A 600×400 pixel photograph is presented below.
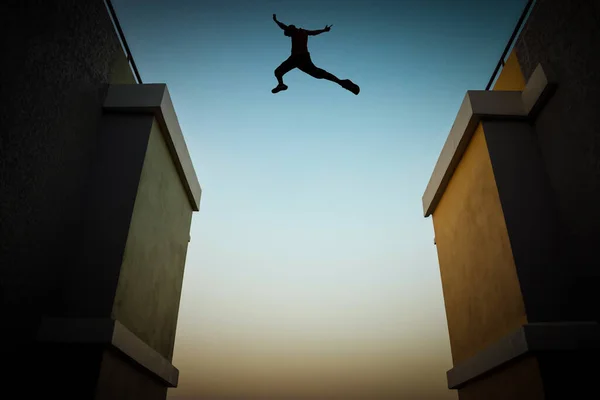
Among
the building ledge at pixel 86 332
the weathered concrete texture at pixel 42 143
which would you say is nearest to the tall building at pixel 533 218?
the building ledge at pixel 86 332

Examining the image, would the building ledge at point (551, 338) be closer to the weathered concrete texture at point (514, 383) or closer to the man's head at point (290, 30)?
the weathered concrete texture at point (514, 383)

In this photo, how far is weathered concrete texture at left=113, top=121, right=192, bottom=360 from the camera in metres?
5.04

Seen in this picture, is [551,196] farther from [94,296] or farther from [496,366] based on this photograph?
[94,296]

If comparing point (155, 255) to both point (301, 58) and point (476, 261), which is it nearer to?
point (301, 58)

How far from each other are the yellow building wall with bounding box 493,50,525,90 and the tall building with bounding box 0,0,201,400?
4916 millimetres

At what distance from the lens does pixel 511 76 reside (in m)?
6.43

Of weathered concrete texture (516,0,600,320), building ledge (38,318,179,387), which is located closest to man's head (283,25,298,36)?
weathered concrete texture (516,0,600,320)

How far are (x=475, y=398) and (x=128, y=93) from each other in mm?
6033

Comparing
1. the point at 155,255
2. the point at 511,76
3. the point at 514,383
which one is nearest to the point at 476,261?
the point at 514,383

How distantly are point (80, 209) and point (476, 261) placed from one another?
4.98 meters

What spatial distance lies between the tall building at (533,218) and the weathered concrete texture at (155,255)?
4.12m

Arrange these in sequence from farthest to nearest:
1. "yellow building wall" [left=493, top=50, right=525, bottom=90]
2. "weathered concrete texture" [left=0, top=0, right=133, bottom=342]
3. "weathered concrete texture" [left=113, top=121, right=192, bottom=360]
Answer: "yellow building wall" [left=493, top=50, right=525, bottom=90] < "weathered concrete texture" [left=113, top=121, right=192, bottom=360] < "weathered concrete texture" [left=0, top=0, right=133, bottom=342]

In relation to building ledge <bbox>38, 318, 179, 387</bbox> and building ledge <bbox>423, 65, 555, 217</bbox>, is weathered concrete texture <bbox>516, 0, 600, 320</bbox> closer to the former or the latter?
building ledge <bbox>423, 65, 555, 217</bbox>

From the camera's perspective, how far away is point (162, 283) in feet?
20.4
